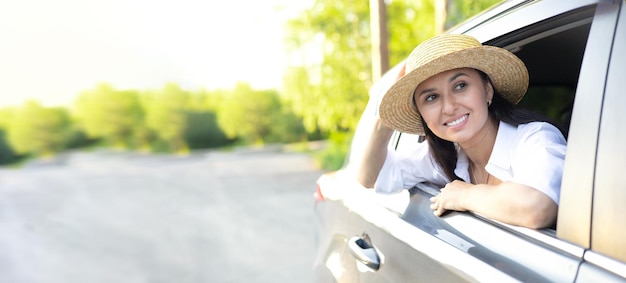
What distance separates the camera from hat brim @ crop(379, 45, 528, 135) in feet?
5.38

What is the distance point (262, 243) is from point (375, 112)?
4.44m

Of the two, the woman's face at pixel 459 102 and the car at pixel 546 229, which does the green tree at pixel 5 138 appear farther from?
the woman's face at pixel 459 102

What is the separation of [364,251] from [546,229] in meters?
0.75

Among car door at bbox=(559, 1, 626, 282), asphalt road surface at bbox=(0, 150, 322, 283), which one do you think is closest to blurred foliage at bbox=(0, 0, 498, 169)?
asphalt road surface at bbox=(0, 150, 322, 283)

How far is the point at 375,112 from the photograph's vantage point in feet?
7.38

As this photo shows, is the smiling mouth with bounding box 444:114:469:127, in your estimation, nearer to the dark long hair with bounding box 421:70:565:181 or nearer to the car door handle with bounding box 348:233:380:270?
the dark long hair with bounding box 421:70:565:181

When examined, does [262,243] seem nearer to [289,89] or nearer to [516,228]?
[516,228]

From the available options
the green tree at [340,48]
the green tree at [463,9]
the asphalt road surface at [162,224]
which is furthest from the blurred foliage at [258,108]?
the green tree at [463,9]

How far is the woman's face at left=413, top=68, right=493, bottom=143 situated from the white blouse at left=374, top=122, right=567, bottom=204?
3.3 inches

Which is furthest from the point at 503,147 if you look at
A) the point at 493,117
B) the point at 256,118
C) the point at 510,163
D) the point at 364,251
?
the point at 256,118

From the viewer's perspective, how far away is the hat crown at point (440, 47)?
1652mm

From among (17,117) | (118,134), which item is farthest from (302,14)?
(17,117)

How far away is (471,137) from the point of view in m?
1.75

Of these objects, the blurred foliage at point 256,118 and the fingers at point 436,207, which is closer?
the fingers at point 436,207
